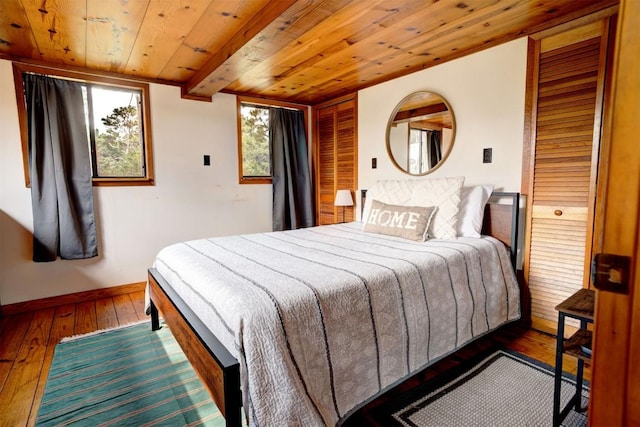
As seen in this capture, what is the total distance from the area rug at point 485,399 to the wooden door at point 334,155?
7.52ft

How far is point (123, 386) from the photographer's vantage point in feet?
5.97

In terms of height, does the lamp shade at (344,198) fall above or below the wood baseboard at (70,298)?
above

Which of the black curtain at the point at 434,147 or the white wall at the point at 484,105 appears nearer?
the white wall at the point at 484,105

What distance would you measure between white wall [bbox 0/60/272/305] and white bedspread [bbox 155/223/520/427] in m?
1.36

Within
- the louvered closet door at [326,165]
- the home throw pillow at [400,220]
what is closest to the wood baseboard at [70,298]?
the louvered closet door at [326,165]

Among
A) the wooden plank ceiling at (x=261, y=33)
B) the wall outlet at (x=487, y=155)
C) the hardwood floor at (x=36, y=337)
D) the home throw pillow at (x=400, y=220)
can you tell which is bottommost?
the hardwood floor at (x=36, y=337)

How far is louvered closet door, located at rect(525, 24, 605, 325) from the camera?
6.76 ft

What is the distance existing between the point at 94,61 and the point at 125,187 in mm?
1137

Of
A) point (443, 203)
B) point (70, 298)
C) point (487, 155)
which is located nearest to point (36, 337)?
point (70, 298)

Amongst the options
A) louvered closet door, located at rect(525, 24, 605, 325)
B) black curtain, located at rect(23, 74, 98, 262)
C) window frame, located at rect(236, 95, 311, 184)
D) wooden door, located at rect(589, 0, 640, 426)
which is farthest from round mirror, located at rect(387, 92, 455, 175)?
black curtain, located at rect(23, 74, 98, 262)

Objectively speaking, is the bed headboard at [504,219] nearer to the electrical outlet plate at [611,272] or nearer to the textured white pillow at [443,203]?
the textured white pillow at [443,203]

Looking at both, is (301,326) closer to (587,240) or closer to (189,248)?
(189,248)

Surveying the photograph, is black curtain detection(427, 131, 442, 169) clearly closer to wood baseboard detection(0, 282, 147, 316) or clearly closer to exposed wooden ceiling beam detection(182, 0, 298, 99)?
exposed wooden ceiling beam detection(182, 0, 298, 99)

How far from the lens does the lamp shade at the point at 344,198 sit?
373 cm
